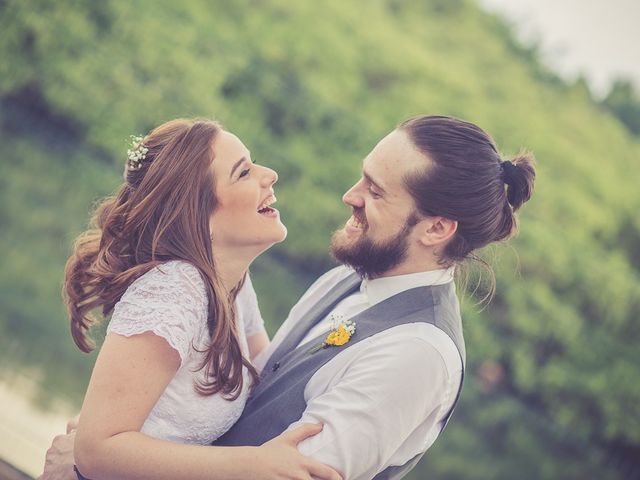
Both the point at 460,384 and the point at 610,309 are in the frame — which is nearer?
the point at 460,384

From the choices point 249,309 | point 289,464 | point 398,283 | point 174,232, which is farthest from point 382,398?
point 249,309

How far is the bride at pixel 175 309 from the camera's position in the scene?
167 cm

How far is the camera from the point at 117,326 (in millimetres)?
1724

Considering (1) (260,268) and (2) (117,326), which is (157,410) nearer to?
(2) (117,326)

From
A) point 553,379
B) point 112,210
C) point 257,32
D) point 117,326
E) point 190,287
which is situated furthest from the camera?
point 257,32

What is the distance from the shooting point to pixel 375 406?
5.60 feet

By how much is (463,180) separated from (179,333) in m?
0.87

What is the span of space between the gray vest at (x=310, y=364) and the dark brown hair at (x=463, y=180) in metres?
0.18

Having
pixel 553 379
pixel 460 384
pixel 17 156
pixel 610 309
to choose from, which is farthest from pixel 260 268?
pixel 460 384

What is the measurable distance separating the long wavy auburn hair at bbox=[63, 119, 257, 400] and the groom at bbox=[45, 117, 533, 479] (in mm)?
175

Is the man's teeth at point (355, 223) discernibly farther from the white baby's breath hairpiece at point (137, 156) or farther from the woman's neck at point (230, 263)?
the white baby's breath hairpiece at point (137, 156)

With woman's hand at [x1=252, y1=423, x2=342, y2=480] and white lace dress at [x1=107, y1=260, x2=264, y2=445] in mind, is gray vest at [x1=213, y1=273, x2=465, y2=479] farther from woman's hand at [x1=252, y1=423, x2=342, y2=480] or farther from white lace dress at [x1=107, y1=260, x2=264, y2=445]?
woman's hand at [x1=252, y1=423, x2=342, y2=480]

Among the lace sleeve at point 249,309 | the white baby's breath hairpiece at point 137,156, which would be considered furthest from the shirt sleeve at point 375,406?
the white baby's breath hairpiece at point 137,156

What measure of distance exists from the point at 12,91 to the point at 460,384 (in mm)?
10256
